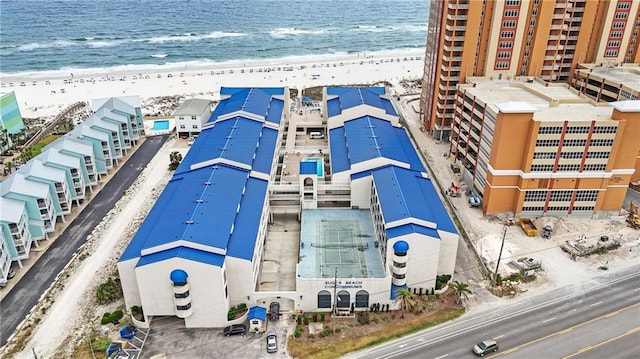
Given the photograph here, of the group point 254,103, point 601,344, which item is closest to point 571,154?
point 601,344

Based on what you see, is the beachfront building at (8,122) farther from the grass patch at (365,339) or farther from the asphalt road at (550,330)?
the asphalt road at (550,330)

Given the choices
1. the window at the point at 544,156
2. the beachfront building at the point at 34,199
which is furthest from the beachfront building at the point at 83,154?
the window at the point at 544,156

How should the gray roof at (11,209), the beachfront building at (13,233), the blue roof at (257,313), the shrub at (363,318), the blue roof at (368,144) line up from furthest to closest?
Answer: the blue roof at (368,144), the gray roof at (11,209), the beachfront building at (13,233), the shrub at (363,318), the blue roof at (257,313)

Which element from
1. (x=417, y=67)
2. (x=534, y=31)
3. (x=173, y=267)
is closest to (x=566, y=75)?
(x=534, y=31)

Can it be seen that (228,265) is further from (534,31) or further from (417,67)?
(417,67)

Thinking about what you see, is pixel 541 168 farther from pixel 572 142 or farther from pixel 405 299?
pixel 405 299

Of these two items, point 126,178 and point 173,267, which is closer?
point 173,267

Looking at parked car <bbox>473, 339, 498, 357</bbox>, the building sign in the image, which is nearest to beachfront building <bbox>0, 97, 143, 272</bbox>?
the building sign
